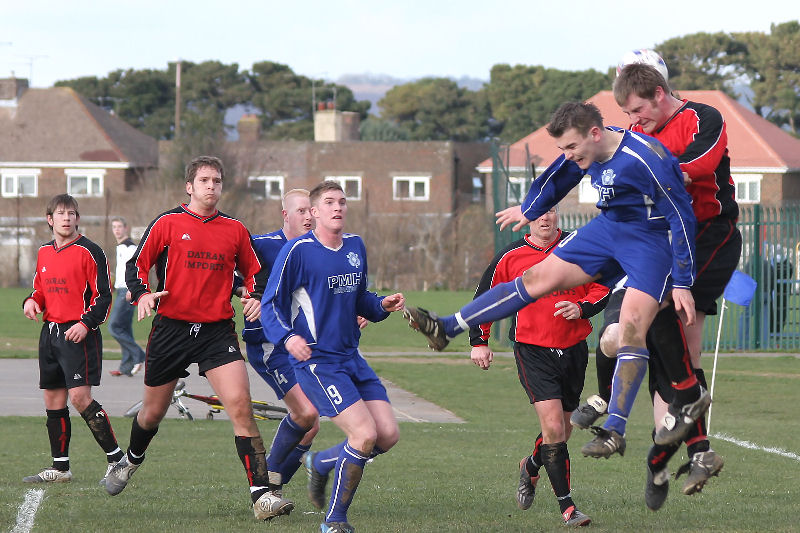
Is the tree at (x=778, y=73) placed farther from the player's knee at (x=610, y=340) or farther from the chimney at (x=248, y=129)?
the player's knee at (x=610, y=340)

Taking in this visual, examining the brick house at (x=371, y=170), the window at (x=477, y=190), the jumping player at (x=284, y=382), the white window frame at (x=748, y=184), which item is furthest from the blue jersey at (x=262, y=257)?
the window at (x=477, y=190)

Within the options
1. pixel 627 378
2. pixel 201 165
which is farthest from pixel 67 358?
pixel 627 378

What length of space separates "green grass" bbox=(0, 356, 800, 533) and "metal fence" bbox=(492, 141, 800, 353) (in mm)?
7752

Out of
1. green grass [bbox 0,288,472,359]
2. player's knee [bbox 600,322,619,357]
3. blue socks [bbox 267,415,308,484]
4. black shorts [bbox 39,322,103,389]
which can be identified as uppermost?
player's knee [bbox 600,322,619,357]

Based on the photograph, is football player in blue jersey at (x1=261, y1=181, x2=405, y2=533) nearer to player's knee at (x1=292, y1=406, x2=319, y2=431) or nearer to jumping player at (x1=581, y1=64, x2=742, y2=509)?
player's knee at (x1=292, y1=406, x2=319, y2=431)

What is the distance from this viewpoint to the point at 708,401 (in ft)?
23.8

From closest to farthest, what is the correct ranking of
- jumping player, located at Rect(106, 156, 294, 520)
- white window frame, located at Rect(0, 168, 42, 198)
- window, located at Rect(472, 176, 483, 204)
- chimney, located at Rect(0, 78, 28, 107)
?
jumping player, located at Rect(106, 156, 294, 520) → window, located at Rect(472, 176, 483, 204) → white window frame, located at Rect(0, 168, 42, 198) → chimney, located at Rect(0, 78, 28, 107)

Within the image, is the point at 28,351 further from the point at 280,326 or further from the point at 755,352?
the point at 280,326

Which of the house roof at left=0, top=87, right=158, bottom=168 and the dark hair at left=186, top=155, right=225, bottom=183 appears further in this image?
the house roof at left=0, top=87, right=158, bottom=168

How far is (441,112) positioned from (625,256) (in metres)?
94.0

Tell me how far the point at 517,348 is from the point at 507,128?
8535 cm

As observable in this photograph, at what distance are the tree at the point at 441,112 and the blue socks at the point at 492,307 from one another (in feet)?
292

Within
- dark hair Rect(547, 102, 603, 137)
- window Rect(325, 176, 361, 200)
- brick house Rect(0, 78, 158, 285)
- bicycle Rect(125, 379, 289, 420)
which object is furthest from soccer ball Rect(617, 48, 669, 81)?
window Rect(325, 176, 361, 200)

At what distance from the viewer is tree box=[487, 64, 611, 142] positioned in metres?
91.1
